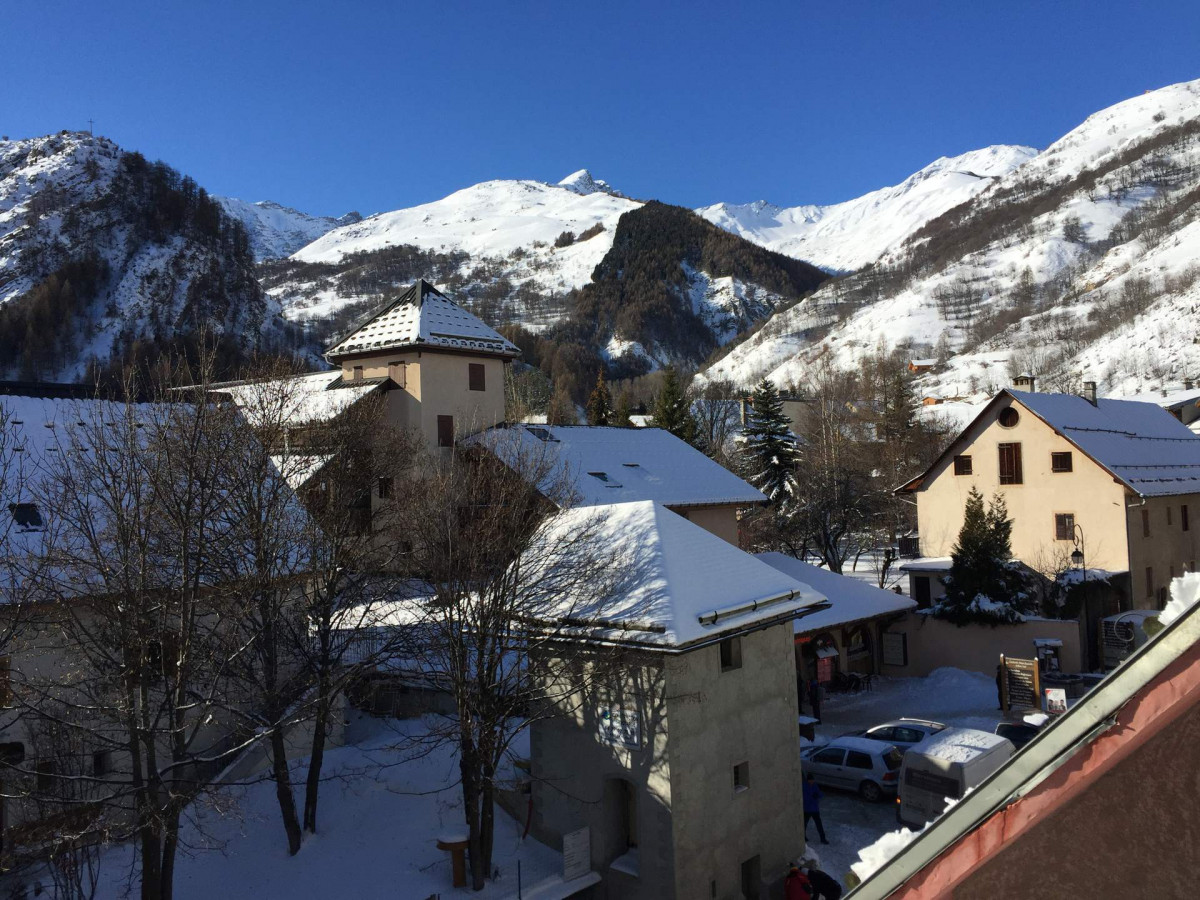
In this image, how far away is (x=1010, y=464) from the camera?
3456cm

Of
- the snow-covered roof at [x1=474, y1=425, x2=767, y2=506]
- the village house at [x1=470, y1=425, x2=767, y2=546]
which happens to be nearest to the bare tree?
the snow-covered roof at [x1=474, y1=425, x2=767, y2=506]

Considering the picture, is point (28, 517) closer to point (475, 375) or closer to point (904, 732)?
point (904, 732)

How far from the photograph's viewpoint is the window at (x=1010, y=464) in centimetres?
3434

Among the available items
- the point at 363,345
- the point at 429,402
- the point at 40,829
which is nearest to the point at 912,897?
the point at 40,829

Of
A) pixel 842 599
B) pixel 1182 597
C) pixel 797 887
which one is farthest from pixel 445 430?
pixel 1182 597

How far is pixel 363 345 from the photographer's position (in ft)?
120

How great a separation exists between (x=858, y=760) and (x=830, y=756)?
718 millimetres

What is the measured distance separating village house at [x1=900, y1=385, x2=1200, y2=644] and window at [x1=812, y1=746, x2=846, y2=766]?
579 inches

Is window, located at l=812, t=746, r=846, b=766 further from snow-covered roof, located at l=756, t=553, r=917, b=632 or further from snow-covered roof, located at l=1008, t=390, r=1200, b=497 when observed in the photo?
snow-covered roof, located at l=1008, t=390, r=1200, b=497

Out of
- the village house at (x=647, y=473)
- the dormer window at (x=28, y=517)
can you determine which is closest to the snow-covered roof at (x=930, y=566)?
the village house at (x=647, y=473)

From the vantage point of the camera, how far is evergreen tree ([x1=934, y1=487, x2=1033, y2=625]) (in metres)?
28.4

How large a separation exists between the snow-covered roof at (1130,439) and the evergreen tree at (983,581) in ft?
21.0

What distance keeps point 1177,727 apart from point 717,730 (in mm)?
12757

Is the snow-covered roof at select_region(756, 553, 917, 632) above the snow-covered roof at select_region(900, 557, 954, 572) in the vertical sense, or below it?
below
